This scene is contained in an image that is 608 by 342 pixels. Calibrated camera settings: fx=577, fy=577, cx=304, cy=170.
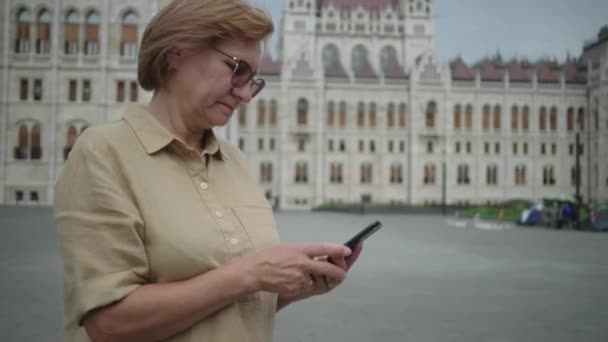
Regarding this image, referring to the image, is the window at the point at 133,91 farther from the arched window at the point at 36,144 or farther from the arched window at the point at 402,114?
the arched window at the point at 402,114

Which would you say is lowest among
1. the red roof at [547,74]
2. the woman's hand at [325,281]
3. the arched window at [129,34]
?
the woman's hand at [325,281]

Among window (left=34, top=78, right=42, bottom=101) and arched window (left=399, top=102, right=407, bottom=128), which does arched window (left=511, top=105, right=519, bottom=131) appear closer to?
arched window (left=399, top=102, right=407, bottom=128)

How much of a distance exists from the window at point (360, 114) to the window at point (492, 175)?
12.6 m

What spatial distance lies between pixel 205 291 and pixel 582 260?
10007 mm

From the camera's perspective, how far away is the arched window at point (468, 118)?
2104 inches

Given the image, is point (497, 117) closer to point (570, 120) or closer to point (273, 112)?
point (570, 120)

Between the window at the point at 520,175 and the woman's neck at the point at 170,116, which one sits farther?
the window at the point at 520,175

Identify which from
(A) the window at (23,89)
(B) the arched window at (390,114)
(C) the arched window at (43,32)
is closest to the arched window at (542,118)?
(B) the arched window at (390,114)

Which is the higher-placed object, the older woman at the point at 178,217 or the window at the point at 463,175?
the older woman at the point at 178,217

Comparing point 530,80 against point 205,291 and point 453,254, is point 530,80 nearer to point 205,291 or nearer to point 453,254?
point 453,254

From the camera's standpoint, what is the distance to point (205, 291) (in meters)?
1.30

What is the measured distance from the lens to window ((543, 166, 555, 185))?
54438 mm

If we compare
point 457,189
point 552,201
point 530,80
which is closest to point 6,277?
point 552,201

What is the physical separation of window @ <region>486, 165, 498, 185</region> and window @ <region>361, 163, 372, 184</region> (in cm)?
1101
